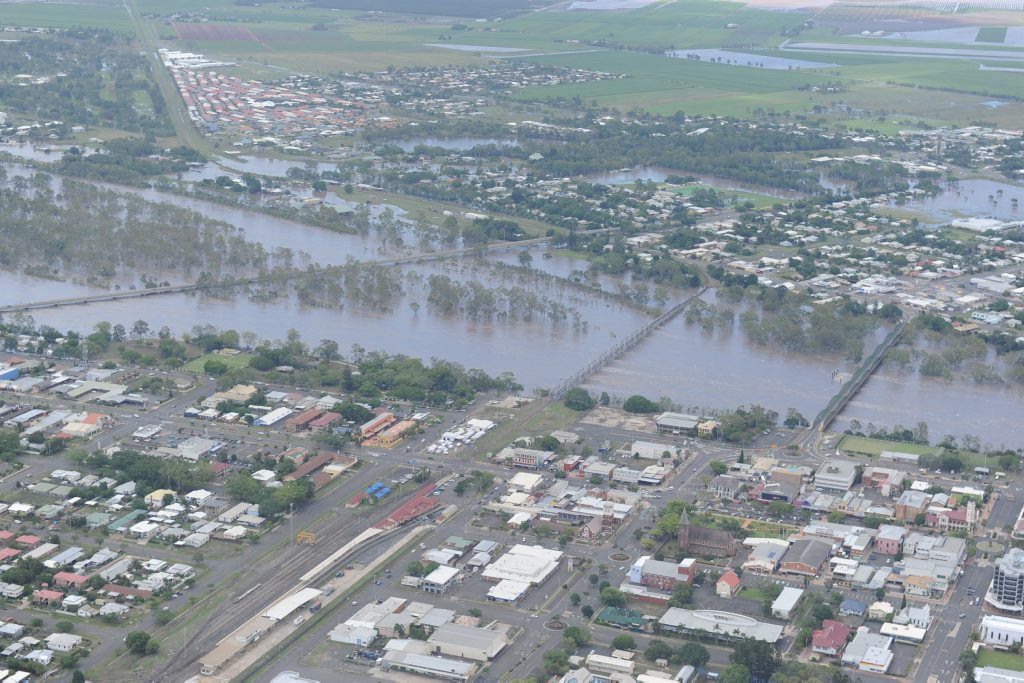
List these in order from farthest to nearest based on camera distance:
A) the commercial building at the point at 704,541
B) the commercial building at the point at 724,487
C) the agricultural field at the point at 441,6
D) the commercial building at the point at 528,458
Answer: the agricultural field at the point at 441,6 < the commercial building at the point at 528,458 < the commercial building at the point at 724,487 < the commercial building at the point at 704,541

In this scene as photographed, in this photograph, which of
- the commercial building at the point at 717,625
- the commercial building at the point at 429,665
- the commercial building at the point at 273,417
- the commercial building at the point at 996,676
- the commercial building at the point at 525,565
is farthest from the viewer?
the commercial building at the point at 273,417

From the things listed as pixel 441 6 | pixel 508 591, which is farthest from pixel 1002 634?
pixel 441 6

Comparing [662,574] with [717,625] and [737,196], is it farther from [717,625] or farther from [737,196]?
[737,196]

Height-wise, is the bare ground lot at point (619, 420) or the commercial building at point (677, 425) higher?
the commercial building at point (677, 425)

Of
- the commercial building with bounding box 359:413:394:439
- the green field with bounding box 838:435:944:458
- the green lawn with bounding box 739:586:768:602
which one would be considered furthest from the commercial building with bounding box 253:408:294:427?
the green lawn with bounding box 739:586:768:602

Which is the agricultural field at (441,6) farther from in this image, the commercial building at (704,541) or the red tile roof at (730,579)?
the red tile roof at (730,579)


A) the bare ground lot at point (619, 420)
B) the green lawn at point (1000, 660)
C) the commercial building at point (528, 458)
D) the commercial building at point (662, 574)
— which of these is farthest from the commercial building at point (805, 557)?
the bare ground lot at point (619, 420)
